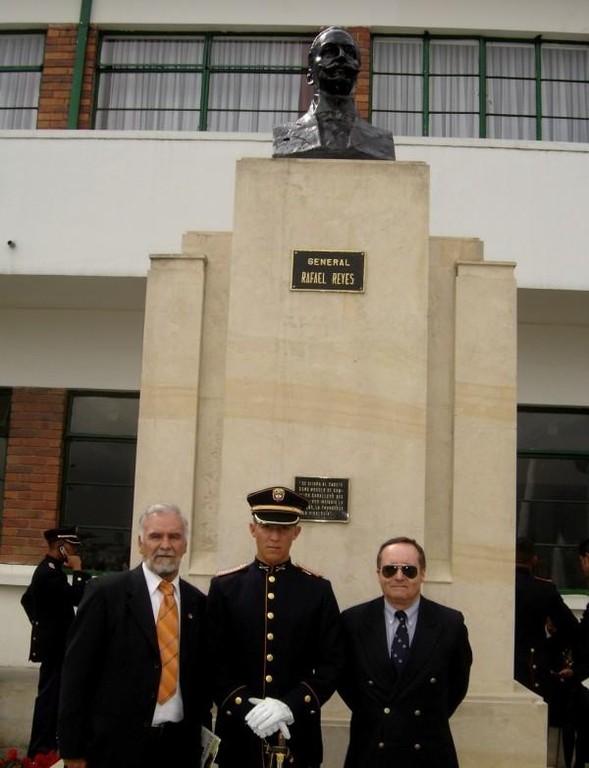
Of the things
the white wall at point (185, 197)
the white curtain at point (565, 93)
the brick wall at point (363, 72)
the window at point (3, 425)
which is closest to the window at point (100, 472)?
the window at point (3, 425)

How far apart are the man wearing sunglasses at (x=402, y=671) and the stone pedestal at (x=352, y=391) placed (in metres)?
1.27

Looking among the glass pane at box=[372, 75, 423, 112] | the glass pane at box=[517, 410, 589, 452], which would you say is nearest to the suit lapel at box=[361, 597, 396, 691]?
the glass pane at box=[517, 410, 589, 452]

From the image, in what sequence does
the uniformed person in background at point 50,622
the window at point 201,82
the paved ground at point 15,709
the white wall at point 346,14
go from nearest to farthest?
the uniformed person in background at point 50,622 → the paved ground at point 15,709 → the white wall at point 346,14 → the window at point 201,82

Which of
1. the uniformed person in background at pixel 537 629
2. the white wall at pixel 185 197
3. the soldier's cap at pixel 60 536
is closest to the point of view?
the uniformed person in background at pixel 537 629

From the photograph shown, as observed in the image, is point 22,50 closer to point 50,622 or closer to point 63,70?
point 63,70

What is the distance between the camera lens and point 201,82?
1190 centimetres

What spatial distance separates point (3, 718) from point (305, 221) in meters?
5.04

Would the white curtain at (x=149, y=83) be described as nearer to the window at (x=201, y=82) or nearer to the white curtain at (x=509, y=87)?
the window at (x=201, y=82)

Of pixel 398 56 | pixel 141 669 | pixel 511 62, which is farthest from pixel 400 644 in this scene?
pixel 511 62

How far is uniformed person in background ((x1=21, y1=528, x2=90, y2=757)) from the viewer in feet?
23.2

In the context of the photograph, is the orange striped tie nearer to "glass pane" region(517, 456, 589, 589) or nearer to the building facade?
the building facade

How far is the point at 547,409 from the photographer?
1144 centimetres

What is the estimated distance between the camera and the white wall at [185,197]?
10297 mm

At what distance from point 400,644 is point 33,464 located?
8.39 metres
